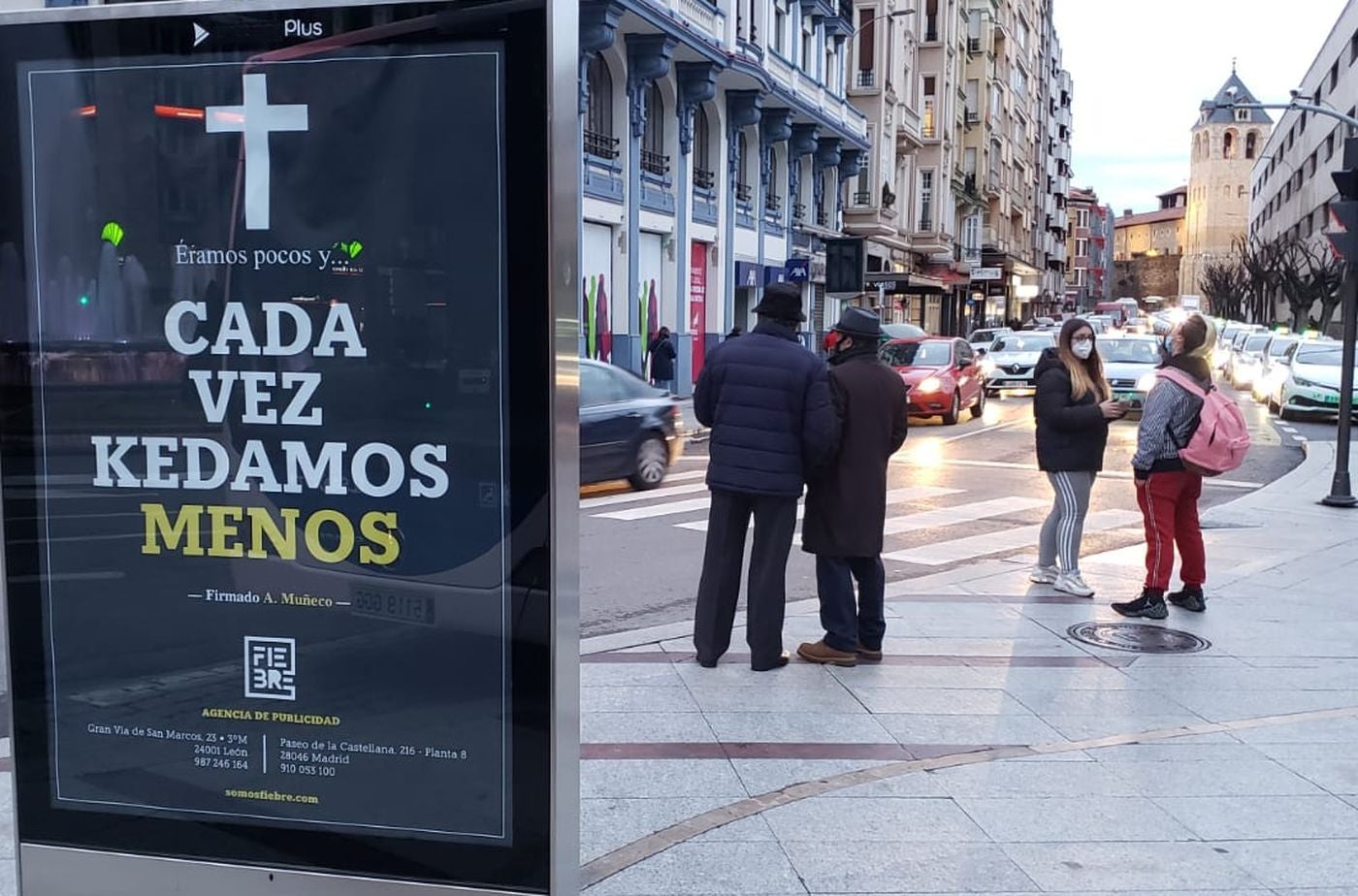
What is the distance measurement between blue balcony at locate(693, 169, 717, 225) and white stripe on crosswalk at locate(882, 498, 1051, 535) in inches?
673

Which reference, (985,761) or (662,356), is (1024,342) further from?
(985,761)

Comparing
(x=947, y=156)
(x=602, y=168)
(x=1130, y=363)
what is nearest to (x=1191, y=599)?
(x=1130, y=363)

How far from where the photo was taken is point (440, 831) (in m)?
3.04

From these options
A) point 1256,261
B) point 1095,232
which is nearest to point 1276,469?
point 1256,261

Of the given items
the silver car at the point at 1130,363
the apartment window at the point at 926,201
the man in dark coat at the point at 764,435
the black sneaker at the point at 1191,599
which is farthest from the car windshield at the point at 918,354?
the apartment window at the point at 926,201

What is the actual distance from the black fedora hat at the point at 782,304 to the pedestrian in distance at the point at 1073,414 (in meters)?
2.41

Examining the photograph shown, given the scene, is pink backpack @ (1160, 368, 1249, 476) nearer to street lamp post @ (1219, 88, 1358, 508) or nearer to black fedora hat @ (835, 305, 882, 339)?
black fedora hat @ (835, 305, 882, 339)

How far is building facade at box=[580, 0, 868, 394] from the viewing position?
2428cm

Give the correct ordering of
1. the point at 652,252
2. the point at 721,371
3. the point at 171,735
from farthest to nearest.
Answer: the point at 652,252, the point at 721,371, the point at 171,735

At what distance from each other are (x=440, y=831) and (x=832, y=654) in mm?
3834

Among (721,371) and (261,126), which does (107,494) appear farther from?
(721,371)

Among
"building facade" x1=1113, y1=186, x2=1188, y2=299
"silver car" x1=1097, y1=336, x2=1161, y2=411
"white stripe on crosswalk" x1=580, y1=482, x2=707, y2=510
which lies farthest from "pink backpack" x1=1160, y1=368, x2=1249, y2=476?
"building facade" x1=1113, y1=186, x2=1188, y2=299

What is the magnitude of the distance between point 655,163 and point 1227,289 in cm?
8872

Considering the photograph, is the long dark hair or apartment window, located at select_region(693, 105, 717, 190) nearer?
the long dark hair
